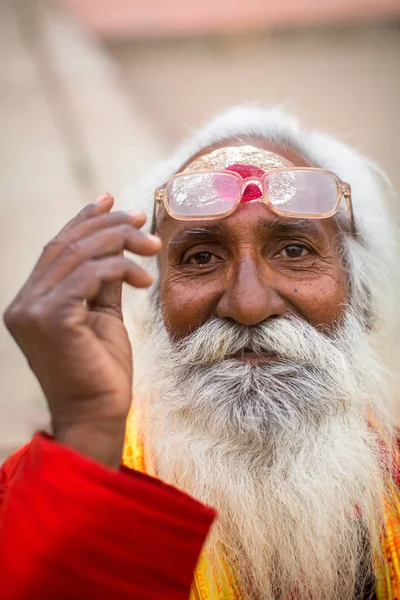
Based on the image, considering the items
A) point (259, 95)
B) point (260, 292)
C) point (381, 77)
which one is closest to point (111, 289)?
point (260, 292)

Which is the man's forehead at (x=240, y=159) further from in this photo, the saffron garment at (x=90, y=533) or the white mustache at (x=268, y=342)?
the saffron garment at (x=90, y=533)

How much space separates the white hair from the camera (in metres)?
2.46

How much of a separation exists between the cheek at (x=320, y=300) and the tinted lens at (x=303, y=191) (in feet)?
0.82

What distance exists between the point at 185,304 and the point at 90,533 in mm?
961

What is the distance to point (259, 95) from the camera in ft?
19.1

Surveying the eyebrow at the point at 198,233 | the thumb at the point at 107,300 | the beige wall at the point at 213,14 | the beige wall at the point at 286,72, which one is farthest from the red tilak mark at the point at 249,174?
the beige wall at the point at 213,14

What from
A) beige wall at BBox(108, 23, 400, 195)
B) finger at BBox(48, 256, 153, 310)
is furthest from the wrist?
beige wall at BBox(108, 23, 400, 195)

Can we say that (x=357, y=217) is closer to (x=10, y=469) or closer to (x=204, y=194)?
(x=204, y=194)

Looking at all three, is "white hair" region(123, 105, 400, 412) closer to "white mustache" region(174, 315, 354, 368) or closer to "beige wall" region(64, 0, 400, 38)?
"white mustache" region(174, 315, 354, 368)

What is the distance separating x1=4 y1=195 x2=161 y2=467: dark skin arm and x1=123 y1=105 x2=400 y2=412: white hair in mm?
1087

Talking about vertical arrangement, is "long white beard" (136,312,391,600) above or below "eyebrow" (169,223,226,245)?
below

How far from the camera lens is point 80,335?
1422 mm

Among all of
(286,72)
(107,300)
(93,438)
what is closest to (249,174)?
(107,300)

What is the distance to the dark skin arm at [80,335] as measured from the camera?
4.63 feet
